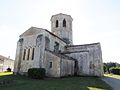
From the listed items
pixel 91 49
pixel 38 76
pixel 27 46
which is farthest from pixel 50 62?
pixel 91 49

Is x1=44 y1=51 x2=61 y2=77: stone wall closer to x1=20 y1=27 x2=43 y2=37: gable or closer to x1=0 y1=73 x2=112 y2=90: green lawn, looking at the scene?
x1=20 y1=27 x2=43 y2=37: gable

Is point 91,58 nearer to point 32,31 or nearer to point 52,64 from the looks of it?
point 52,64

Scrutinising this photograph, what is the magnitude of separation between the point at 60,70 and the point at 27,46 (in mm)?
8932

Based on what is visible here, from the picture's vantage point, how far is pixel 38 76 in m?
19.8

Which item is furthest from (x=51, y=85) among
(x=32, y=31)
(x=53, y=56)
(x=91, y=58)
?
(x=91, y=58)

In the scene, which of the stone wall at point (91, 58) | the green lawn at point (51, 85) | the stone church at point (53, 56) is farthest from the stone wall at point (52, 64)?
the stone wall at point (91, 58)

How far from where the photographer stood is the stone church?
22.9 metres

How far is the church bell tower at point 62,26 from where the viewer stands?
3317 centimetres

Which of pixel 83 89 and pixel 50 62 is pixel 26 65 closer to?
pixel 50 62

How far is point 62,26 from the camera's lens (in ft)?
109

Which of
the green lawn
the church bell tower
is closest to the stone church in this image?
the church bell tower

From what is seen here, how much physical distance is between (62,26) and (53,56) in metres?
12.7

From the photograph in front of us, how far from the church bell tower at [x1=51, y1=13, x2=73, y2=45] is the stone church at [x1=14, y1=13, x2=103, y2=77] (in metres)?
2.36

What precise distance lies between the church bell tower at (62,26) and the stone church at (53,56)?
2.36m
